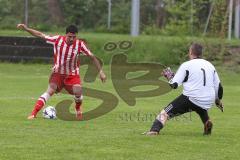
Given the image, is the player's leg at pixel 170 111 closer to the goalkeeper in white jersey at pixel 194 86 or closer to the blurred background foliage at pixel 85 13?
the goalkeeper in white jersey at pixel 194 86

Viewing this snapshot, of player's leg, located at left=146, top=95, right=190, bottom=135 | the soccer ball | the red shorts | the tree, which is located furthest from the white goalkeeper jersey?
the tree

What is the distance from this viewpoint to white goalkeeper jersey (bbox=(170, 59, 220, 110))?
510 inches

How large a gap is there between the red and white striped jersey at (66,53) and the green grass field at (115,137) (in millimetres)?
1165

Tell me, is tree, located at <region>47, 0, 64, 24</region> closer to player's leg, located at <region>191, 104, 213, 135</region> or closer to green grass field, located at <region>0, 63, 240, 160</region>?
green grass field, located at <region>0, 63, 240, 160</region>

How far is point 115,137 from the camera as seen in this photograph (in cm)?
1291

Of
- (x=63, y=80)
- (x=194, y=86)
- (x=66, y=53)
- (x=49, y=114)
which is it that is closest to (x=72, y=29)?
(x=66, y=53)

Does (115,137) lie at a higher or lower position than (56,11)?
lower

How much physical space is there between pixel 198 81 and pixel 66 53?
154 inches

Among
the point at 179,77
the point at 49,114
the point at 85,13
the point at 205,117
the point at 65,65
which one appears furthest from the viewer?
the point at 85,13

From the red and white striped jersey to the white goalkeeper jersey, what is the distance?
3341mm

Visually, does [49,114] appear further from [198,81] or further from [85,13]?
[85,13]

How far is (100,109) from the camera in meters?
18.7

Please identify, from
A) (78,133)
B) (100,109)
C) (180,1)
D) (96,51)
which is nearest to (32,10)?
(180,1)

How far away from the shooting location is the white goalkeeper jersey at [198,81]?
13.0 metres
